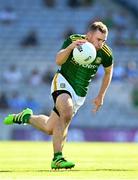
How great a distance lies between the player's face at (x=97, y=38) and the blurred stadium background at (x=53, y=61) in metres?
16.0

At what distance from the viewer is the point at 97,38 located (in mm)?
10484

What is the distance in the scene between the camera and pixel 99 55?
11055mm

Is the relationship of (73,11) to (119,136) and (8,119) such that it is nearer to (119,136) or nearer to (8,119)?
(119,136)

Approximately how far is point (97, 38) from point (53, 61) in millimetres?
20619

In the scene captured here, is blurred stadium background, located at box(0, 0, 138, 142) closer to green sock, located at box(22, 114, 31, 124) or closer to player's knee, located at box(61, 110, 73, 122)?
green sock, located at box(22, 114, 31, 124)

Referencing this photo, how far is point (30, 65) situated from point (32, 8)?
3913mm

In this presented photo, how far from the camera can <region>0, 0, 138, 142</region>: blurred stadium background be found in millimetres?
27422

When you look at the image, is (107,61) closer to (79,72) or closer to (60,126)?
(79,72)

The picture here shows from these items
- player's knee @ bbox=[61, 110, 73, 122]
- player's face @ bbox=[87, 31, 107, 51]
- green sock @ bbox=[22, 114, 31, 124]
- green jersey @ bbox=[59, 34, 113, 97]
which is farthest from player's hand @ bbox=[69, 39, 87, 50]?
green sock @ bbox=[22, 114, 31, 124]

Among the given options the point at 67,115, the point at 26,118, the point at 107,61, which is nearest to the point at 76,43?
the point at 67,115

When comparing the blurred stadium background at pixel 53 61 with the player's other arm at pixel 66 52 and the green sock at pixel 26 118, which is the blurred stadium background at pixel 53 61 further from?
the player's other arm at pixel 66 52

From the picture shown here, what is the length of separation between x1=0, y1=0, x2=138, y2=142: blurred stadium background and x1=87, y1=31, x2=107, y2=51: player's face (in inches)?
631

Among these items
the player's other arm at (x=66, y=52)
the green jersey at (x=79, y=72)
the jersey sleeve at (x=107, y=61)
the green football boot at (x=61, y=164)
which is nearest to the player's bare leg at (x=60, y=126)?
the green football boot at (x=61, y=164)

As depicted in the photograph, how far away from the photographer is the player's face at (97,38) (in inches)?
412
